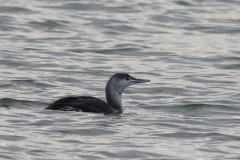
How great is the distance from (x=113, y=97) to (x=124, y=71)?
12.1ft

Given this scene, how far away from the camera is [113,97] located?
1116 centimetres

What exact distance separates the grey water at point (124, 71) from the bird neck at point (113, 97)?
19cm

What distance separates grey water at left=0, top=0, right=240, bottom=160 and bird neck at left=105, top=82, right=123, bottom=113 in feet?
0.63

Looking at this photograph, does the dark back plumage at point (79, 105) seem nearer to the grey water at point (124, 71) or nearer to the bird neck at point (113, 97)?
the grey water at point (124, 71)

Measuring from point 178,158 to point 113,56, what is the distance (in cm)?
864

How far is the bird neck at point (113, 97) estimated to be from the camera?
1112cm

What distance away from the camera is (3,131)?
909 cm

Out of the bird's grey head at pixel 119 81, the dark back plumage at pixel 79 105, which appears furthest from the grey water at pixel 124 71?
the bird's grey head at pixel 119 81

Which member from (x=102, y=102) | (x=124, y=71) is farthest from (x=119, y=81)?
(x=124, y=71)

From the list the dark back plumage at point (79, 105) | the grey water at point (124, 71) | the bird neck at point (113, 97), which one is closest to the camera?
the grey water at point (124, 71)

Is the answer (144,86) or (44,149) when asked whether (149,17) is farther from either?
(44,149)

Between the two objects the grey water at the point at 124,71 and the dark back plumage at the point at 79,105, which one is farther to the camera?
the dark back plumage at the point at 79,105

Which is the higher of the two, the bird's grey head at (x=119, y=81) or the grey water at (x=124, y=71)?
the bird's grey head at (x=119, y=81)

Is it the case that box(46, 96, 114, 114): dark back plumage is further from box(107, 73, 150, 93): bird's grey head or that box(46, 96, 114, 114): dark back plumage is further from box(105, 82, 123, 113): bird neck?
box(107, 73, 150, 93): bird's grey head
